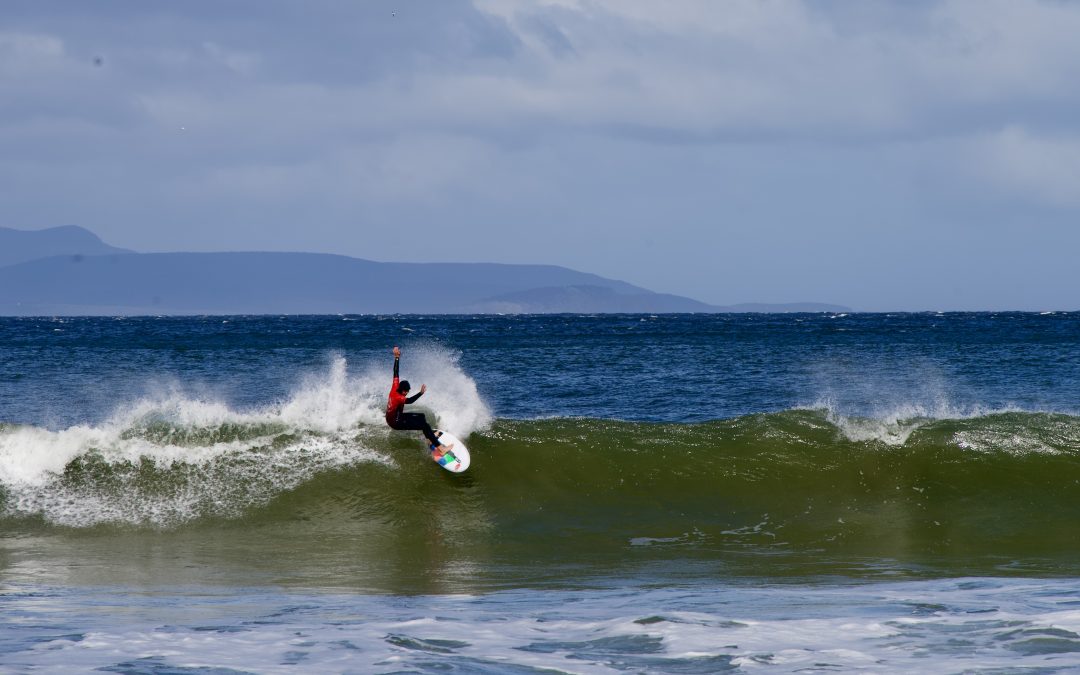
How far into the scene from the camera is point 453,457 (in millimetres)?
16281

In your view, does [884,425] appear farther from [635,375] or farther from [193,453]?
[635,375]

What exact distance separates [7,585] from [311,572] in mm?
2960

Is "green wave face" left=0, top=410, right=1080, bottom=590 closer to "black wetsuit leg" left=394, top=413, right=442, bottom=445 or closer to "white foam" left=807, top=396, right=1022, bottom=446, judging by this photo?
"white foam" left=807, top=396, right=1022, bottom=446

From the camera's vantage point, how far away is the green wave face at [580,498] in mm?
12484

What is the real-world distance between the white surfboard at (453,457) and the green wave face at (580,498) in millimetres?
185

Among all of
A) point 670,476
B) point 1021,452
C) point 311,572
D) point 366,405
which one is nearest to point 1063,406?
point 1021,452

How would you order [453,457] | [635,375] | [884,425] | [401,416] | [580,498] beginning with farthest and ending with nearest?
[635,375] → [884,425] → [453,457] → [401,416] → [580,498]

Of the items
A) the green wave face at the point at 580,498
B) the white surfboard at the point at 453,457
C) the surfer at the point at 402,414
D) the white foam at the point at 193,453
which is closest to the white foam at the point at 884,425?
the green wave face at the point at 580,498

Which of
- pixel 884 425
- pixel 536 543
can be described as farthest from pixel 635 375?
pixel 536 543

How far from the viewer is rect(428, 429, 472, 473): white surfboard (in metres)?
16.2

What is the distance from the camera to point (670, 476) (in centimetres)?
1638

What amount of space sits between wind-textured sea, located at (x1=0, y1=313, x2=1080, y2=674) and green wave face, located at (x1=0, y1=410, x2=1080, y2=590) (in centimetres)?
5

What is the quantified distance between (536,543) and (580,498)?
2049mm

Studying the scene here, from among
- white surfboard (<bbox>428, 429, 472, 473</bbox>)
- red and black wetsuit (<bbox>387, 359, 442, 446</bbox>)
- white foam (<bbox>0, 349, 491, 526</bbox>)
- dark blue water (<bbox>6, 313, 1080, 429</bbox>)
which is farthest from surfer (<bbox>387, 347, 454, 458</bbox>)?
dark blue water (<bbox>6, 313, 1080, 429</bbox>)
